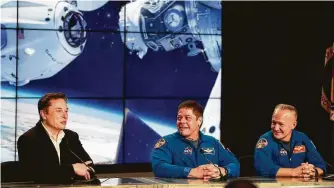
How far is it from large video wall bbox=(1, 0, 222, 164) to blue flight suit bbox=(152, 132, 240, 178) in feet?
Result: 10.5

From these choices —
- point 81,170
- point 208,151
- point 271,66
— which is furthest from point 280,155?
point 271,66

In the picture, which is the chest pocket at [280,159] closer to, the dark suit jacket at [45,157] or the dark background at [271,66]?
the dark suit jacket at [45,157]

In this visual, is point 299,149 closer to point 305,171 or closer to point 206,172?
point 305,171

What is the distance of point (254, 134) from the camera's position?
8195 millimetres

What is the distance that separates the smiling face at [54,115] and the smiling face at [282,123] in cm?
134

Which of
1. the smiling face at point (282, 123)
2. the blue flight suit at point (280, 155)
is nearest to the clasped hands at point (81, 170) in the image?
the blue flight suit at point (280, 155)

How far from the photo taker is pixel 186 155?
440 centimetres

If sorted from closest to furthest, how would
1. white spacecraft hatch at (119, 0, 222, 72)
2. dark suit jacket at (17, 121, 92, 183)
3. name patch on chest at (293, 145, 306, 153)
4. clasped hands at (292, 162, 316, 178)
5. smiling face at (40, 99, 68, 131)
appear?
dark suit jacket at (17, 121, 92, 183), smiling face at (40, 99, 68, 131), clasped hands at (292, 162, 316, 178), name patch on chest at (293, 145, 306, 153), white spacecraft hatch at (119, 0, 222, 72)

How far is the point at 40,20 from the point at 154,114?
5.18 feet

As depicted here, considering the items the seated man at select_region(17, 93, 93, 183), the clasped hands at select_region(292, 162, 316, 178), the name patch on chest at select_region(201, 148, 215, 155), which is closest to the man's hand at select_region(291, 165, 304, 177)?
the clasped hands at select_region(292, 162, 316, 178)

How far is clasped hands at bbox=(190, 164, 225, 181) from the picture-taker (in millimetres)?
4176

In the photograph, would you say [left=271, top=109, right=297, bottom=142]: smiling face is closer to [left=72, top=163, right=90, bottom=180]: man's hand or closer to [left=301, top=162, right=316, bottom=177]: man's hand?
[left=301, top=162, right=316, bottom=177]: man's hand

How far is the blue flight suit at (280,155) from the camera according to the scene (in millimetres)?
4574

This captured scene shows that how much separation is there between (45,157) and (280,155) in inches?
58.9
